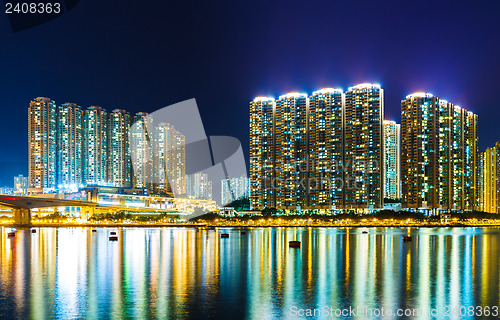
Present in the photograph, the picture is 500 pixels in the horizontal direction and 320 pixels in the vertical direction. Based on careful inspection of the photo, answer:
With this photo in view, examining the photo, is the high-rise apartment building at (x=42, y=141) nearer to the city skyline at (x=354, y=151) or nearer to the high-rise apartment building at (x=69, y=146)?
the high-rise apartment building at (x=69, y=146)

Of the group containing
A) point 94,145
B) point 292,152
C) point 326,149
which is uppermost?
point 94,145

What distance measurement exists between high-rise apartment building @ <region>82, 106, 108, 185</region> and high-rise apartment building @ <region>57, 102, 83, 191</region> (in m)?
1.31

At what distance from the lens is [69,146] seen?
4680 inches

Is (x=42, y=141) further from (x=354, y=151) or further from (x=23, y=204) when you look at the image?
(x=354, y=151)

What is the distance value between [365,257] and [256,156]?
267ft

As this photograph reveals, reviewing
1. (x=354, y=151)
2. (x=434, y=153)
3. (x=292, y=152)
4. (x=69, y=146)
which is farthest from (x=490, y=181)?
(x=69, y=146)

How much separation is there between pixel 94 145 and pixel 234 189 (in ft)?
143

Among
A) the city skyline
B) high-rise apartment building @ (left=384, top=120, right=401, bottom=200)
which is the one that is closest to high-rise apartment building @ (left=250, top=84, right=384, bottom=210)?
the city skyline

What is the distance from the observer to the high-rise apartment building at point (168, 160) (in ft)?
449

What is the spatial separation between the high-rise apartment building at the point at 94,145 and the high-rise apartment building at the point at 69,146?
1.31 meters

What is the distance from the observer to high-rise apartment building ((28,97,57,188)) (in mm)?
114688

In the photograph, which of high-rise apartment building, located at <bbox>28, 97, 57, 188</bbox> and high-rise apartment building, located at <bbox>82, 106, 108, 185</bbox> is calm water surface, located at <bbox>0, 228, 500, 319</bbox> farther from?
high-rise apartment building, located at <bbox>82, 106, 108, 185</bbox>

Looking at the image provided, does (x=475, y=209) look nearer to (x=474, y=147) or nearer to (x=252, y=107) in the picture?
(x=474, y=147)

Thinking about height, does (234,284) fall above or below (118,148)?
below
